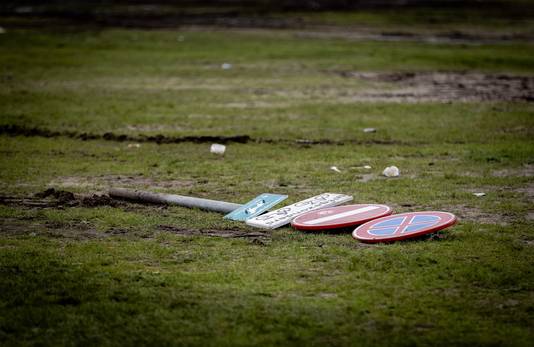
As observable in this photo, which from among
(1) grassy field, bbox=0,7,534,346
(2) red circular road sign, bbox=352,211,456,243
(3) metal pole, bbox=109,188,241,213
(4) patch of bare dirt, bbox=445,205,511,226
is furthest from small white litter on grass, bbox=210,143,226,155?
(2) red circular road sign, bbox=352,211,456,243

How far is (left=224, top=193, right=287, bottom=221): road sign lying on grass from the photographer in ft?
28.7

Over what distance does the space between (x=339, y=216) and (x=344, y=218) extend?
0.31 ft

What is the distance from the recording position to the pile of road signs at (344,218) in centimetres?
782

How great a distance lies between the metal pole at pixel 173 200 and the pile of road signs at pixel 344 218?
0.22m

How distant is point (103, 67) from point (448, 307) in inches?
736

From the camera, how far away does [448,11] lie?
41844 millimetres

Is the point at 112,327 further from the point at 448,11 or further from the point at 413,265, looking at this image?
the point at 448,11

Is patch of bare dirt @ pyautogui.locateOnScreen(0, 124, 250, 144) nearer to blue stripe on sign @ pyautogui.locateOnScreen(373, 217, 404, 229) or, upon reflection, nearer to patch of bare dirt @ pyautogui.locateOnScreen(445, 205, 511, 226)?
patch of bare dirt @ pyautogui.locateOnScreen(445, 205, 511, 226)

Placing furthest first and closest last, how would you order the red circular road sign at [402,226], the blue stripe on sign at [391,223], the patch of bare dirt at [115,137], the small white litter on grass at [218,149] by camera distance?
the patch of bare dirt at [115,137], the small white litter on grass at [218,149], the blue stripe on sign at [391,223], the red circular road sign at [402,226]

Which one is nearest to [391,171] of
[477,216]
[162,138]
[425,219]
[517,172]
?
[517,172]

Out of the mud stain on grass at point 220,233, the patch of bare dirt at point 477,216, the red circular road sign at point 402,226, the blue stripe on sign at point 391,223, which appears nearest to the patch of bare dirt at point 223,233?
the mud stain on grass at point 220,233

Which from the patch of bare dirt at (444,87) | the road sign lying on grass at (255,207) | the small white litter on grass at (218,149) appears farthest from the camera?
the patch of bare dirt at (444,87)

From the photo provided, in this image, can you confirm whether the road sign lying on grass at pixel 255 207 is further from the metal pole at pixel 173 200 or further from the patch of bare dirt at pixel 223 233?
the patch of bare dirt at pixel 223 233

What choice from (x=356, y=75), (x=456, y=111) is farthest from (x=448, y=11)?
(x=456, y=111)
